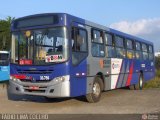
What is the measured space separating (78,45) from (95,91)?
2.20 metres

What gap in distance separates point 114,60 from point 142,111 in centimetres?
480

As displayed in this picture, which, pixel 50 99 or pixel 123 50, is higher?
pixel 123 50

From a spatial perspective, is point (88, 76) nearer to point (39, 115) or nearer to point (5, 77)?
point (39, 115)

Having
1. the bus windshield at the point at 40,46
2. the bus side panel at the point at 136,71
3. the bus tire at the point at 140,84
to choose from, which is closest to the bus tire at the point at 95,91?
the bus windshield at the point at 40,46

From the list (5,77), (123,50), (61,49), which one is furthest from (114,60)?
(5,77)

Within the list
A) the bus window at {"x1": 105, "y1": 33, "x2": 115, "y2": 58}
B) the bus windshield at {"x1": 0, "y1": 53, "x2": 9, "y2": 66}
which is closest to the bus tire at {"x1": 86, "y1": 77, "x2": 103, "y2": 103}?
the bus window at {"x1": 105, "y1": 33, "x2": 115, "y2": 58}

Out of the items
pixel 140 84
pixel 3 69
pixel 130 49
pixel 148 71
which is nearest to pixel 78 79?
pixel 130 49

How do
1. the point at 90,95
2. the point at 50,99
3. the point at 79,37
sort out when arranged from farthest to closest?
the point at 50,99 < the point at 90,95 < the point at 79,37

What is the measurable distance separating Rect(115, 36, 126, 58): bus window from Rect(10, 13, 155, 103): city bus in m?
1.89

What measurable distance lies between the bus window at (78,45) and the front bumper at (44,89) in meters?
0.98

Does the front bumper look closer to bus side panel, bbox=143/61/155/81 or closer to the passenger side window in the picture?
the passenger side window

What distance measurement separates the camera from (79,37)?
13.0 m

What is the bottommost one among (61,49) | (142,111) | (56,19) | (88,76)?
(142,111)

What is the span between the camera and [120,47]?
1753cm
